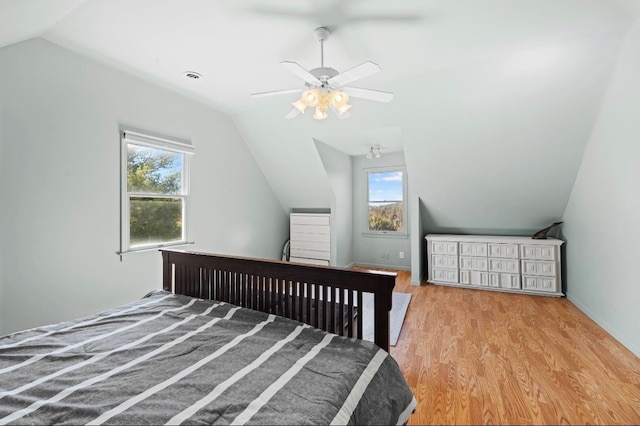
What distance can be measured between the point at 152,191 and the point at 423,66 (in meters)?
3.04

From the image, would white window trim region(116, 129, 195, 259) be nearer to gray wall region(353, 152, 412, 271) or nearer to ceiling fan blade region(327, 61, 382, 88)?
ceiling fan blade region(327, 61, 382, 88)

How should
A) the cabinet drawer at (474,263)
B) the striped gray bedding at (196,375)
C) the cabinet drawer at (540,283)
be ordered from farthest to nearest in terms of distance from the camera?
the cabinet drawer at (474,263)
the cabinet drawer at (540,283)
the striped gray bedding at (196,375)

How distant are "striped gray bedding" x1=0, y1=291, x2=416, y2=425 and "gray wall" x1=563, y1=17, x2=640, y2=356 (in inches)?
94.6

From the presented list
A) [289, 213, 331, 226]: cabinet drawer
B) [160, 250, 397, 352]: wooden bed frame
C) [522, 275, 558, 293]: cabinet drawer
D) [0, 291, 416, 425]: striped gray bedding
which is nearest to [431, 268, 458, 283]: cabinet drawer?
[522, 275, 558, 293]: cabinet drawer

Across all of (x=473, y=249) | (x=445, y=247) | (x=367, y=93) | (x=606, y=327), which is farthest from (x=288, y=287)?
(x=473, y=249)

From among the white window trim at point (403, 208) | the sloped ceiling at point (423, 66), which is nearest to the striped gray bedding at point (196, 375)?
the sloped ceiling at point (423, 66)

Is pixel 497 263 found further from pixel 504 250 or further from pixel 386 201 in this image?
pixel 386 201

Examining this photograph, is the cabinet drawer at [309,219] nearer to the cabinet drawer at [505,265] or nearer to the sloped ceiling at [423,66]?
the sloped ceiling at [423,66]

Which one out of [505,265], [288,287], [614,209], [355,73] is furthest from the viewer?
[505,265]

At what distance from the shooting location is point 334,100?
207 cm

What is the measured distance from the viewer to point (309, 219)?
502 centimetres

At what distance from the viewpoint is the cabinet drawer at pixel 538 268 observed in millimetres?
3729

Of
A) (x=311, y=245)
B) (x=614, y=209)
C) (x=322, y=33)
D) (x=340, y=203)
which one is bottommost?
(x=311, y=245)

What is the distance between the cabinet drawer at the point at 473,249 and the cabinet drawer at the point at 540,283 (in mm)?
587
